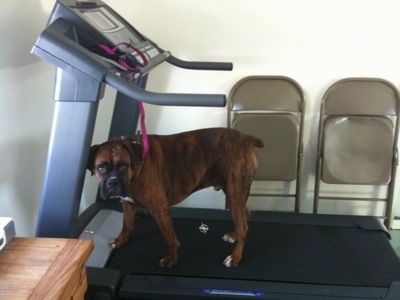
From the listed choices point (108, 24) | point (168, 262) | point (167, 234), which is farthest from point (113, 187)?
point (108, 24)

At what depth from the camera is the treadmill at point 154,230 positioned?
1468mm

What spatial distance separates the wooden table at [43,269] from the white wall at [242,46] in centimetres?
103

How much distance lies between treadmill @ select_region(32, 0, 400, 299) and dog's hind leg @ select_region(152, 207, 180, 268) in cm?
4

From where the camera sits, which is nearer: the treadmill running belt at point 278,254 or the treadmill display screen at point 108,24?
the treadmill display screen at point 108,24

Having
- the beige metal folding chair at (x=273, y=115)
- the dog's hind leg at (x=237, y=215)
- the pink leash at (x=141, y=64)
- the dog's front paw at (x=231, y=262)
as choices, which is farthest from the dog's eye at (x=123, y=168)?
the beige metal folding chair at (x=273, y=115)

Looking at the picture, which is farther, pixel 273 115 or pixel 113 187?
pixel 273 115

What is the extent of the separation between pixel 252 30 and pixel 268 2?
171 millimetres

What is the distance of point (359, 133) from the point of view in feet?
7.93

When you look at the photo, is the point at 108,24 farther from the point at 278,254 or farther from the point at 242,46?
the point at 278,254

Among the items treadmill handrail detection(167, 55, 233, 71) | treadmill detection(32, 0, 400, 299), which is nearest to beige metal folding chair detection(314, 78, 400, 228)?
treadmill detection(32, 0, 400, 299)

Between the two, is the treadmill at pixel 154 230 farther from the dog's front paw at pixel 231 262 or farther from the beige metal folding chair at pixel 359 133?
the beige metal folding chair at pixel 359 133

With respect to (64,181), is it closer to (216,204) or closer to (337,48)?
(216,204)

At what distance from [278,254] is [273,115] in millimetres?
807

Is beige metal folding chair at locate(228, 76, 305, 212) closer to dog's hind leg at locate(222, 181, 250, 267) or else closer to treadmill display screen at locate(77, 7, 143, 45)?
dog's hind leg at locate(222, 181, 250, 267)
